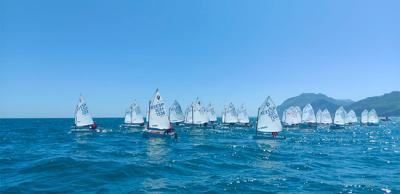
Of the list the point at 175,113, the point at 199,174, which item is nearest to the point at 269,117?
the point at 199,174

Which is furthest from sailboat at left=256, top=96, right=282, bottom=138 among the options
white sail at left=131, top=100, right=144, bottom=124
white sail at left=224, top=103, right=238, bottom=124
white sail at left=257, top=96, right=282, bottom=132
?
white sail at left=224, top=103, right=238, bottom=124

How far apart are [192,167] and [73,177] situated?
36.9 feet

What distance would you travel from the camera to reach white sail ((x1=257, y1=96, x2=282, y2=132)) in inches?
2534

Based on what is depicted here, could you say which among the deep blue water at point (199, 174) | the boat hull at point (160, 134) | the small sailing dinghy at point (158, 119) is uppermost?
the small sailing dinghy at point (158, 119)

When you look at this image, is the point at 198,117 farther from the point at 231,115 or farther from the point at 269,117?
the point at 269,117

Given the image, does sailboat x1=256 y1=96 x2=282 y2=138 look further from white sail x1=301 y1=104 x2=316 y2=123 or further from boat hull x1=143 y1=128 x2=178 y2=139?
white sail x1=301 y1=104 x2=316 y2=123

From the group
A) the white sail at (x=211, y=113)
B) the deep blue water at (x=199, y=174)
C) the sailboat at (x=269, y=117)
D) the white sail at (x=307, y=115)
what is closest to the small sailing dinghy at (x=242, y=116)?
the white sail at (x=211, y=113)

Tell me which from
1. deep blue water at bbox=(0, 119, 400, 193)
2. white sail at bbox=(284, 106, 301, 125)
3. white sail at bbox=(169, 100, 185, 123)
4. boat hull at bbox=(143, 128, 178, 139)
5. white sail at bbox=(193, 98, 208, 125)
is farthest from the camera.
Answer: white sail at bbox=(284, 106, 301, 125)

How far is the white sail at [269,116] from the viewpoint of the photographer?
64.4 meters

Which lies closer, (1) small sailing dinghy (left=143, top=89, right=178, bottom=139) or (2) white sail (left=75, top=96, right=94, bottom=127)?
(1) small sailing dinghy (left=143, top=89, right=178, bottom=139)

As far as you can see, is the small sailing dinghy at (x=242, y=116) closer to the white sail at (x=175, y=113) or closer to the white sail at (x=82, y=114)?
the white sail at (x=175, y=113)

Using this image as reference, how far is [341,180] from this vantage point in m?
27.8

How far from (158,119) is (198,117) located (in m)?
45.0

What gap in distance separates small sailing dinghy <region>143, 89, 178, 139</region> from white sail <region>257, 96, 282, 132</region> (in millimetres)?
17089
